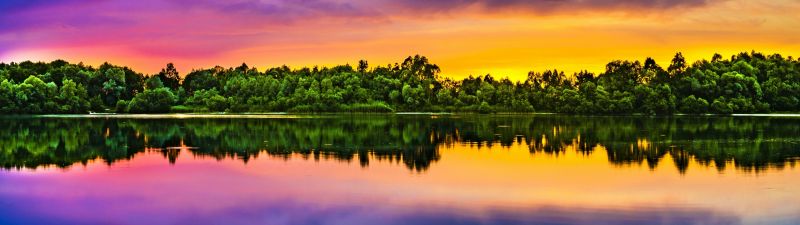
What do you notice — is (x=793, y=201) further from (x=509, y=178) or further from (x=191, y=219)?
(x=191, y=219)

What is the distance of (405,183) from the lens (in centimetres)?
2253

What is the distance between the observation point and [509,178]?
23938mm

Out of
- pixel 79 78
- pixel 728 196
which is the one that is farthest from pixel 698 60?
pixel 728 196

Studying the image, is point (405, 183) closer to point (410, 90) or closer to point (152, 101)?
point (410, 90)

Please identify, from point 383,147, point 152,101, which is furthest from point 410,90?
point 383,147

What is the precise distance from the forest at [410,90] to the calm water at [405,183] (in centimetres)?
8140

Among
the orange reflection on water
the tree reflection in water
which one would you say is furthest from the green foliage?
the orange reflection on water

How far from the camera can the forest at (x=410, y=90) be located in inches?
4569

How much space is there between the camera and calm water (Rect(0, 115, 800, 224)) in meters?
17.4

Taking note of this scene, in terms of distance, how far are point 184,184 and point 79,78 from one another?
411ft

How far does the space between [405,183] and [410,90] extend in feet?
365

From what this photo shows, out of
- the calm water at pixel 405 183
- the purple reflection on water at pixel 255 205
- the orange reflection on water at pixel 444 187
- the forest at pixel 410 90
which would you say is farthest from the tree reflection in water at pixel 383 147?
the forest at pixel 410 90

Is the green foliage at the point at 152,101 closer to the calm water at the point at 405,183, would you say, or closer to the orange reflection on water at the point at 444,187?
the calm water at the point at 405,183

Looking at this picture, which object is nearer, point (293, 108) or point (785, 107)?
point (785, 107)
